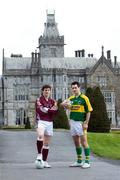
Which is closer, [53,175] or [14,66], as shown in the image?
[53,175]

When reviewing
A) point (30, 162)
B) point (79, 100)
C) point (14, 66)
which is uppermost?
point (14, 66)

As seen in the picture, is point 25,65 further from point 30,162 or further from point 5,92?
point 30,162

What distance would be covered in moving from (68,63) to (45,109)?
3705 inches

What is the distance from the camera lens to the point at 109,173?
13656 millimetres

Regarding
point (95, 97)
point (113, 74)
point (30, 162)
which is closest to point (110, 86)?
point (113, 74)

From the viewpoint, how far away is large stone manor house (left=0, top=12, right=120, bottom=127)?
350ft

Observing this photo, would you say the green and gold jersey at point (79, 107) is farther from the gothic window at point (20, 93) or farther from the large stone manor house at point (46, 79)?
the gothic window at point (20, 93)

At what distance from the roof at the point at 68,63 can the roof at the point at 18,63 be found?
267 centimetres

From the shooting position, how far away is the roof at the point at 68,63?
355ft

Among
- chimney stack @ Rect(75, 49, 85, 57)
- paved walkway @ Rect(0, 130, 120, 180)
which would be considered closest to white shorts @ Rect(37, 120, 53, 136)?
paved walkway @ Rect(0, 130, 120, 180)

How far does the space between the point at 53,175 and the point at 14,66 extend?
313 feet

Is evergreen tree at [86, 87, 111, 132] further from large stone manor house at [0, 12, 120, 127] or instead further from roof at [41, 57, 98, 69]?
roof at [41, 57, 98, 69]

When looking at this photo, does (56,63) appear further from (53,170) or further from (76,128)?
(53,170)

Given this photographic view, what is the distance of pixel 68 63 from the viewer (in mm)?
109312
